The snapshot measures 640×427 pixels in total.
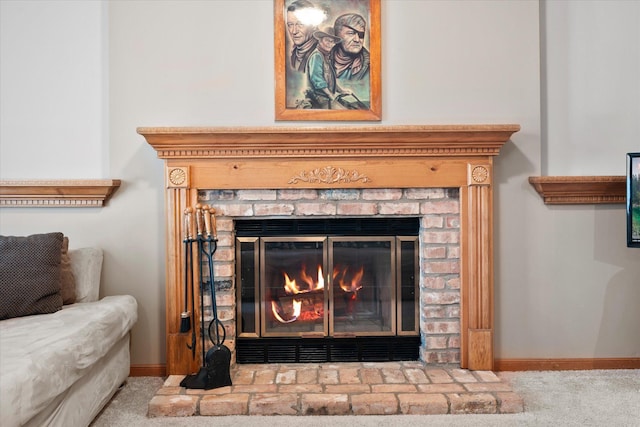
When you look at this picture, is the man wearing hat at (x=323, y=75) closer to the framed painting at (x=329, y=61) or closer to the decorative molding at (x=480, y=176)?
the framed painting at (x=329, y=61)

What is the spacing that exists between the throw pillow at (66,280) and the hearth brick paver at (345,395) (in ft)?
2.10

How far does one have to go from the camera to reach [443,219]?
2602 mm

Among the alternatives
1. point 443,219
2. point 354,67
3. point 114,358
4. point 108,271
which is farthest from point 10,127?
point 443,219

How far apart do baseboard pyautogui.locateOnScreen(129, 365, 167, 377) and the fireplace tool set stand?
0.30 metres

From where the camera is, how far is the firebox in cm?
267

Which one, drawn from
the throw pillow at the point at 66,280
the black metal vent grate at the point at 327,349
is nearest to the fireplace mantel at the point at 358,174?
the black metal vent grate at the point at 327,349

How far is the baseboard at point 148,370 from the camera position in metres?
2.66

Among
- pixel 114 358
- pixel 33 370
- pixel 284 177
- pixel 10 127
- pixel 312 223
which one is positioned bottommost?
pixel 114 358

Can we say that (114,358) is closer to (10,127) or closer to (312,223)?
(312,223)

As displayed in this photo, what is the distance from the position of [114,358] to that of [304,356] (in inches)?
38.3

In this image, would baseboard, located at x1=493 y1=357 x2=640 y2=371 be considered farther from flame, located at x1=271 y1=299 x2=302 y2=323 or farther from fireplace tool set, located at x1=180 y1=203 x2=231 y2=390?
fireplace tool set, located at x1=180 y1=203 x2=231 y2=390

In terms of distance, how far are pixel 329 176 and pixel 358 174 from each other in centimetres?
15

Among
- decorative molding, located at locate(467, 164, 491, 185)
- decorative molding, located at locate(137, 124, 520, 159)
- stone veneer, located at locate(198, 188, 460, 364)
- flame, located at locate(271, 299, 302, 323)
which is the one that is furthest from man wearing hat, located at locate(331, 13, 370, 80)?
flame, located at locate(271, 299, 302, 323)

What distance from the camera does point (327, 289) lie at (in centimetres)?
270
